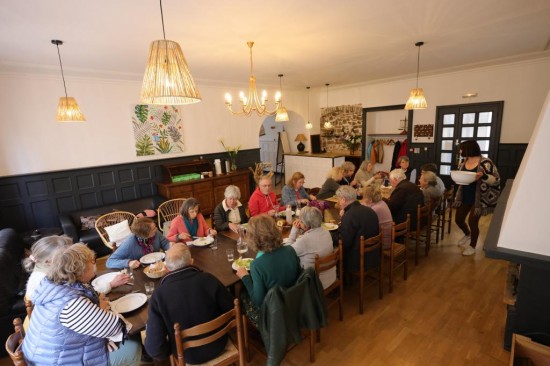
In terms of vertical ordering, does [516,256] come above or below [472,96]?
below

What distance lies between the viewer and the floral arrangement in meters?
8.28

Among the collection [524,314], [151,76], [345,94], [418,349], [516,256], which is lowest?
[418,349]

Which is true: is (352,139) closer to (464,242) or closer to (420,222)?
(464,242)

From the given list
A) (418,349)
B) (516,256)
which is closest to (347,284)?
(418,349)

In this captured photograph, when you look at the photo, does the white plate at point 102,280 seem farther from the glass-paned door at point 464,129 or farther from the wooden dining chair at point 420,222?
the glass-paned door at point 464,129

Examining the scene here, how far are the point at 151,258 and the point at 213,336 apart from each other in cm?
115

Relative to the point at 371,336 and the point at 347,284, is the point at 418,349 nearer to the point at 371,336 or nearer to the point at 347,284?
the point at 371,336

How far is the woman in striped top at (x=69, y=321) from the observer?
1559mm

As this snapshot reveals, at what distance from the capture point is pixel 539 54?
196 inches

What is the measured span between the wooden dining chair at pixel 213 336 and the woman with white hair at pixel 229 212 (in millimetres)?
1477

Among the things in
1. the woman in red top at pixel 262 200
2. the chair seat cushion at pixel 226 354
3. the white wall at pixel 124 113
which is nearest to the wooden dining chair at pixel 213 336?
the chair seat cushion at pixel 226 354

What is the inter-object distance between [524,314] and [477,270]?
1753mm

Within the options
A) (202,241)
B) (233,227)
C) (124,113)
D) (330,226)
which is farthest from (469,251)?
(124,113)

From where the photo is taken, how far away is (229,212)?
3.39 meters
